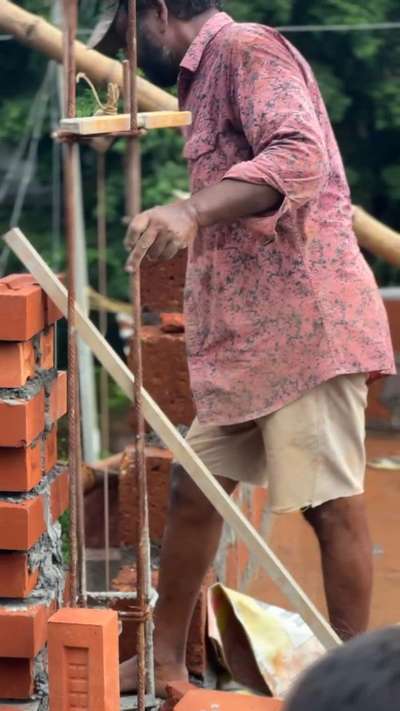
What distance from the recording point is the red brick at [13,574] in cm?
294

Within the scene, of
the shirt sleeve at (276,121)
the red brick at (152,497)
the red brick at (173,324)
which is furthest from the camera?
the red brick at (173,324)

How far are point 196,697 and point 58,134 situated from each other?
114cm

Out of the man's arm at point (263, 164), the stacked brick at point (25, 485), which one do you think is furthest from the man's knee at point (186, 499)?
the man's arm at point (263, 164)

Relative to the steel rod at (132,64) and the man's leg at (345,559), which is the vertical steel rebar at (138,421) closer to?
the steel rod at (132,64)

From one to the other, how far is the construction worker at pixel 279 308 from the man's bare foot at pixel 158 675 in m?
0.43

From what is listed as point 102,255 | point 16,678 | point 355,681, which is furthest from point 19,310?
point 355,681

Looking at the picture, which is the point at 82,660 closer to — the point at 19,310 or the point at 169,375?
the point at 19,310

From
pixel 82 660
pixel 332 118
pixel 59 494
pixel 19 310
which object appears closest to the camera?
pixel 82 660

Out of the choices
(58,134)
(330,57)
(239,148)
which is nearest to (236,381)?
(239,148)

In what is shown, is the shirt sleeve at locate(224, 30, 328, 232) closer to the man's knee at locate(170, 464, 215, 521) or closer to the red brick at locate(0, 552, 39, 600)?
the man's knee at locate(170, 464, 215, 521)

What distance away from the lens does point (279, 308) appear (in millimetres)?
3137

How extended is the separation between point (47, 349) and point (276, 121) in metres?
0.69

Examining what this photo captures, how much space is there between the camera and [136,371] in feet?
8.89

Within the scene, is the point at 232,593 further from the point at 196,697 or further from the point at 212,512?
the point at 196,697
